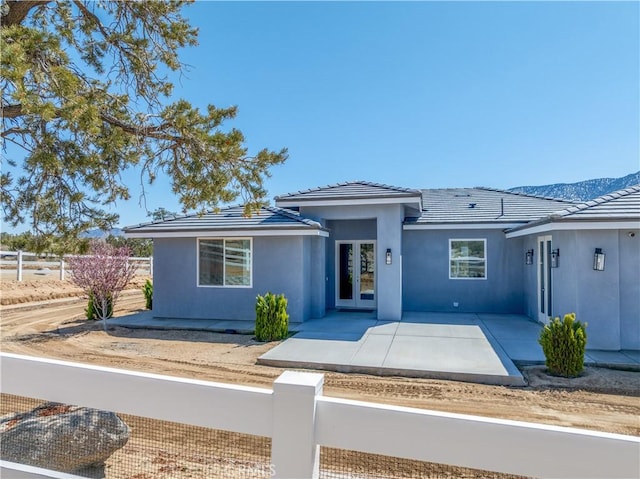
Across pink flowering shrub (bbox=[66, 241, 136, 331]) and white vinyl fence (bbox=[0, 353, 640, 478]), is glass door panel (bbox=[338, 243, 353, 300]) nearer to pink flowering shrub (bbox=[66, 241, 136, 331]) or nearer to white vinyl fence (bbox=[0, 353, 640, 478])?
pink flowering shrub (bbox=[66, 241, 136, 331])

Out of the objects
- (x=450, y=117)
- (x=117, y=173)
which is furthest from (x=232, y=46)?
(x=450, y=117)

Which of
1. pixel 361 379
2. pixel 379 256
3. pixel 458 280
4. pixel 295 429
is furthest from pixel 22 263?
pixel 295 429

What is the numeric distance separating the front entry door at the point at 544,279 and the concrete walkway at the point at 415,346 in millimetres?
498

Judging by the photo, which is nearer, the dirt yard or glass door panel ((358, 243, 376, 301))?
the dirt yard

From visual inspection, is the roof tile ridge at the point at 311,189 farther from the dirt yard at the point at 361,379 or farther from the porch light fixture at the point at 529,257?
the porch light fixture at the point at 529,257

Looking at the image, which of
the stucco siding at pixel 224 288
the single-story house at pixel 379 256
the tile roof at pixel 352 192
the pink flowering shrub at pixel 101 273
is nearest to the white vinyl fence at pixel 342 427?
the single-story house at pixel 379 256

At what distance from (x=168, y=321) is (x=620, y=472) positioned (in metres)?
13.5

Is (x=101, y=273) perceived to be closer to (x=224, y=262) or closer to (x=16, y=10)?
(x=224, y=262)

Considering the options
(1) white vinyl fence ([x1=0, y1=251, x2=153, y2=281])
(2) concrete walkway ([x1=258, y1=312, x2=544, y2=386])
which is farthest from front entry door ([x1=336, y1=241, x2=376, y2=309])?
(1) white vinyl fence ([x1=0, y1=251, x2=153, y2=281])

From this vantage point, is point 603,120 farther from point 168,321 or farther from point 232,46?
point 168,321

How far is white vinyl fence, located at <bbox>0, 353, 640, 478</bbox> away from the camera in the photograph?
4.68 ft

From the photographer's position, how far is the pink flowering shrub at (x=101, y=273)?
12445 millimetres

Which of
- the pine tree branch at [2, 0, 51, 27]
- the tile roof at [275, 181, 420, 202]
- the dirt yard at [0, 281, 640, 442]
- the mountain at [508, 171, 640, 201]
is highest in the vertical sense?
the mountain at [508, 171, 640, 201]

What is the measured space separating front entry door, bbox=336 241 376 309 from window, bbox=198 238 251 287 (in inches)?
156
